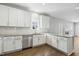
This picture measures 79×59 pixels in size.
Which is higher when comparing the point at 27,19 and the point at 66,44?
the point at 27,19

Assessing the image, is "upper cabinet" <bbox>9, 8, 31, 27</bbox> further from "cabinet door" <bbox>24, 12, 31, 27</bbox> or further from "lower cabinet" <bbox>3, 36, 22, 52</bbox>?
"lower cabinet" <bbox>3, 36, 22, 52</bbox>

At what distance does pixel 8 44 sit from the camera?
1646 mm

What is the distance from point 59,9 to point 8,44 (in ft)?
3.98

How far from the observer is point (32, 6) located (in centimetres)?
163

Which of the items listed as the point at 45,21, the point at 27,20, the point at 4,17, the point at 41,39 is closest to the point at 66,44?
the point at 41,39

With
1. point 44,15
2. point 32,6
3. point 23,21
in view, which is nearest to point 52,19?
point 44,15

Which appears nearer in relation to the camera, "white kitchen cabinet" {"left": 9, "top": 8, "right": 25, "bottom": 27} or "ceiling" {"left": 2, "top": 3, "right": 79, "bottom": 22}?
"ceiling" {"left": 2, "top": 3, "right": 79, "bottom": 22}

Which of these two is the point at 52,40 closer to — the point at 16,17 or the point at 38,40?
the point at 38,40

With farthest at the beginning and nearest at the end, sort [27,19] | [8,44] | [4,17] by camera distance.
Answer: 1. [4,17]
2. [27,19]
3. [8,44]

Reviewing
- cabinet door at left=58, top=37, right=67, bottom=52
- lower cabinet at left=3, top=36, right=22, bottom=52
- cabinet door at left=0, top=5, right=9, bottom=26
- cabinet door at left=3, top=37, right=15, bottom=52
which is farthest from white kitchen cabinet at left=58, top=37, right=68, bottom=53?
cabinet door at left=0, top=5, right=9, bottom=26

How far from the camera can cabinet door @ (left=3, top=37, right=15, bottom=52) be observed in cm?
163

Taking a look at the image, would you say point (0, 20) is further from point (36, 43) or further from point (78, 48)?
point (78, 48)

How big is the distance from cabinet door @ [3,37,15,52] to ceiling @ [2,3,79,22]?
710mm

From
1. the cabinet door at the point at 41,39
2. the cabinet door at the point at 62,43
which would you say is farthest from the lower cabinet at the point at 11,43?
the cabinet door at the point at 62,43
